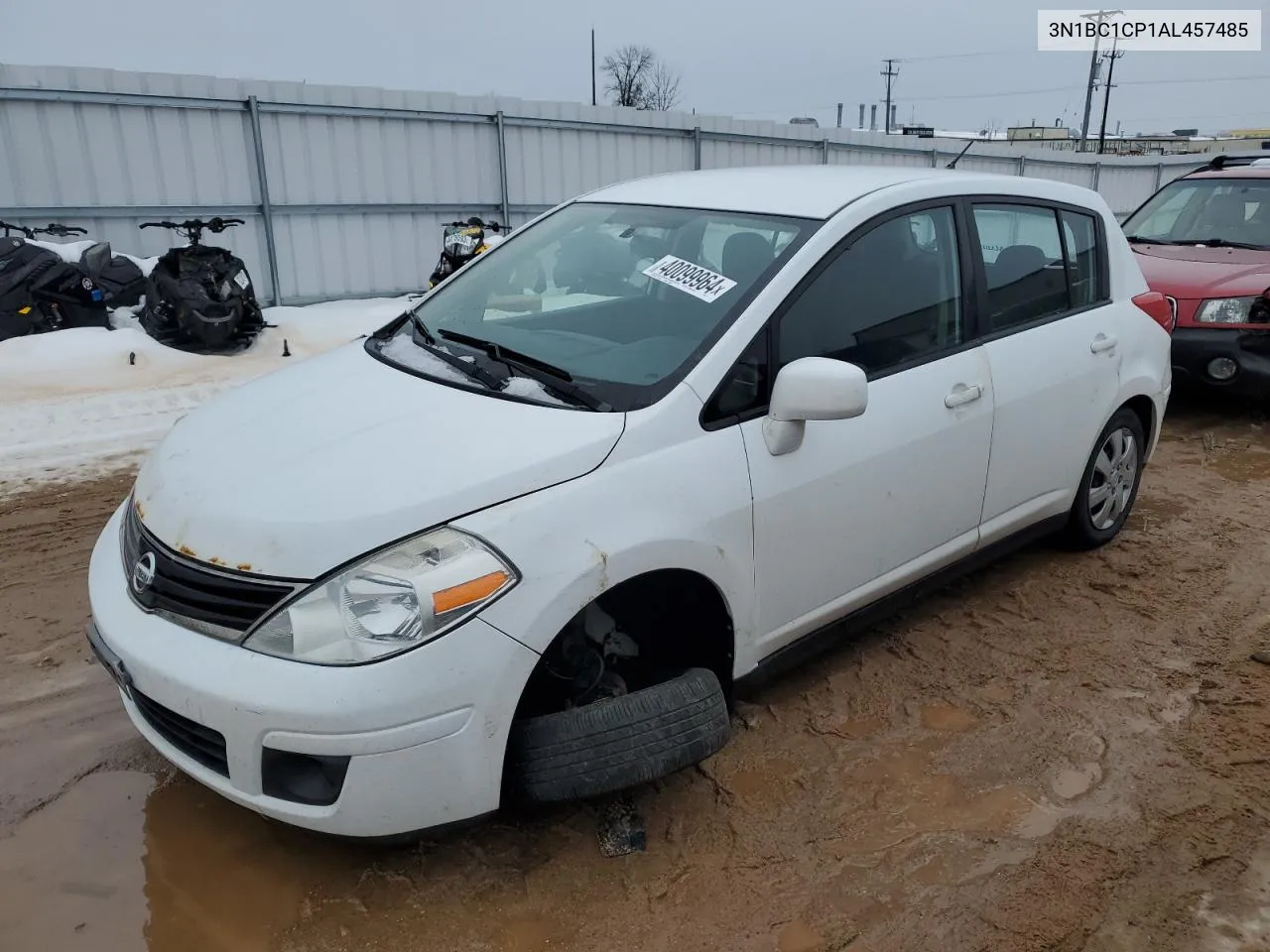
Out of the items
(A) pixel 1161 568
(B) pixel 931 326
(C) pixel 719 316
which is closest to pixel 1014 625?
(A) pixel 1161 568

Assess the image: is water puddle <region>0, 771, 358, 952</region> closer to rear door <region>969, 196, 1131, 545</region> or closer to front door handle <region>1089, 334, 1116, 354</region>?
rear door <region>969, 196, 1131, 545</region>

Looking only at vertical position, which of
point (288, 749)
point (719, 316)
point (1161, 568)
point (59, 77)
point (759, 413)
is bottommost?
point (1161, 568)

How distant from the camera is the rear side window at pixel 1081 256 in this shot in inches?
159

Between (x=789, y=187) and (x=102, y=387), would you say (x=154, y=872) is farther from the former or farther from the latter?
(x=102, y=387)

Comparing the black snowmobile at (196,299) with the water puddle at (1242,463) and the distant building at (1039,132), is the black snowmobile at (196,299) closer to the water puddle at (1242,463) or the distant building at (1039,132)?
the water puddle at (1242,463)

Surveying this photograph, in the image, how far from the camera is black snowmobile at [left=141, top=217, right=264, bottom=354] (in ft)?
25.9

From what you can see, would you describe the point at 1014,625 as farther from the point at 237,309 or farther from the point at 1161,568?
the point at 237,309

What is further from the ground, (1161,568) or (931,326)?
(931,326)

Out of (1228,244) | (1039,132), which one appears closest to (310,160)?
(1228,244)

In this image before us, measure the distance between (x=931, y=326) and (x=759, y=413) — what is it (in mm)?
974

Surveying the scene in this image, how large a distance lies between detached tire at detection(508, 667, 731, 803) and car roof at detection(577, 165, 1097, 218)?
1631mm

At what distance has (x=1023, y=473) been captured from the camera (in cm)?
372

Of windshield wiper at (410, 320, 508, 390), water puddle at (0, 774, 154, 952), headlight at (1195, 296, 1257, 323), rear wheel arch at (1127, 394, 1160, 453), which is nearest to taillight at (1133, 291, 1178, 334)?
rear wheel arch at (1127, 394, 1160, 453)

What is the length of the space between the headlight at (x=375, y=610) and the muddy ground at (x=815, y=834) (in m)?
0.75
